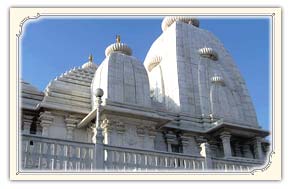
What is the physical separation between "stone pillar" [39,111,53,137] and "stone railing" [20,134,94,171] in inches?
321

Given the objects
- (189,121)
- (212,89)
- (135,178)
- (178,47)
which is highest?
(178,47)

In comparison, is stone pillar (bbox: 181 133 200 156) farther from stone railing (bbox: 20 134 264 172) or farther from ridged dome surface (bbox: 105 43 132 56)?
stone railing (bbox: 20 134 264 172)

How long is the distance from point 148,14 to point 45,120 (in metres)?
11.1

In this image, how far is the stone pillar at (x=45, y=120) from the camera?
1873cm

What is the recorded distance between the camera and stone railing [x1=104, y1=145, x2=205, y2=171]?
11.2 metres

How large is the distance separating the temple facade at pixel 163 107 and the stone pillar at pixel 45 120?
4 cm

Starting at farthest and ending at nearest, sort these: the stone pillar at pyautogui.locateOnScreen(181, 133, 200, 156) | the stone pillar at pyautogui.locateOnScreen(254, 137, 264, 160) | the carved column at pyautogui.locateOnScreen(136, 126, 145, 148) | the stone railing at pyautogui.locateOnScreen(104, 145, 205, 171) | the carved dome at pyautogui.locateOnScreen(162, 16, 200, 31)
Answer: the carved dome at pyautogui.locateOnScreen(162, 16, 200, 31), the stone pillar at pyautogui.locateOnScreen(254, 137, 264, 160), the stone pillar at pyautogui.locateOnScreen(181, 133, 200, 156), the carved column at pyautogui.locateOnScreen(136, 126, 145, 148), the stone railing at pyautogui.locateOnScreen(104, 145, 205, 171)

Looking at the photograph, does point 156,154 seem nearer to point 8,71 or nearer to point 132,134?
point 8,71

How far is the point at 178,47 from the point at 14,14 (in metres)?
18.3

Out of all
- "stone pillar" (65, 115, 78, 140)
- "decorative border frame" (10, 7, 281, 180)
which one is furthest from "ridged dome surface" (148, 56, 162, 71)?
"decorative border frame" (10, 7, 281, 180)

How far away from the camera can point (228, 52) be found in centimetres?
2970

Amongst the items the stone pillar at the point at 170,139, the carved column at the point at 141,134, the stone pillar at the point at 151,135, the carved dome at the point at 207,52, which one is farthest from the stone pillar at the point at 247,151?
the carved dome at the point at 207,52

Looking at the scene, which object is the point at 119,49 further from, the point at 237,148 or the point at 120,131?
the point at 237,148

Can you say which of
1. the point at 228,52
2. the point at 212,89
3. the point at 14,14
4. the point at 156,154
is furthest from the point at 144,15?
the point at 228,52
